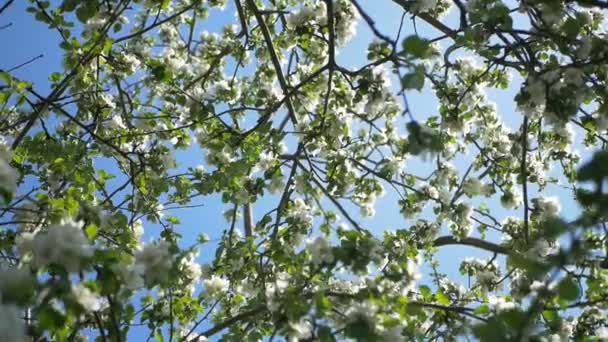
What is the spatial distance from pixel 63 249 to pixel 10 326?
1.14 ft

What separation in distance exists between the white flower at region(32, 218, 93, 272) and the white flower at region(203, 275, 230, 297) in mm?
2638

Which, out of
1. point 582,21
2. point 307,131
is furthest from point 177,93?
point 582,21

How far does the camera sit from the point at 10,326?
1362 millimetres

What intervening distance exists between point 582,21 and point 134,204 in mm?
3269

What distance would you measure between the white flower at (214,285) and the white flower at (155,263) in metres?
2.27

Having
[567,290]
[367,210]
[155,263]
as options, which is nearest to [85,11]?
[155,263]

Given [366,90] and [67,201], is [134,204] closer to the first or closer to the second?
[67,201]

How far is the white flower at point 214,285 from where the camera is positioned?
4.28 meters

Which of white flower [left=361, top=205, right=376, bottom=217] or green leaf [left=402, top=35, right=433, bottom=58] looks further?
white flower [left=361, top=205, right=376, bottom=217]

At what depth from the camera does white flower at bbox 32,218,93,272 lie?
1.68 m

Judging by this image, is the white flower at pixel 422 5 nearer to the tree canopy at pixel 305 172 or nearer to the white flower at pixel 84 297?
the tree canopy at pixel 305 172

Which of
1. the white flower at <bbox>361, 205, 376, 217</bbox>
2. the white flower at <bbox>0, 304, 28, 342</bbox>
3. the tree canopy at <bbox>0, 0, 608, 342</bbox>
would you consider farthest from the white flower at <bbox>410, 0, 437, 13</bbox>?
the white flower at <bbox>0, 304, 28, 342</bbox>

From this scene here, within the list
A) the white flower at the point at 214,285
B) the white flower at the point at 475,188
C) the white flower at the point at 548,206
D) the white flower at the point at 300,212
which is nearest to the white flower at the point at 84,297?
the white flower at the point at 300,212

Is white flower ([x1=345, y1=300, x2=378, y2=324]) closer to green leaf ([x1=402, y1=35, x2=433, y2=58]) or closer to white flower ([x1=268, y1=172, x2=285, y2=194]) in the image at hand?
green leaf ([x1=402, y1=35, x2=433, y2=58])
